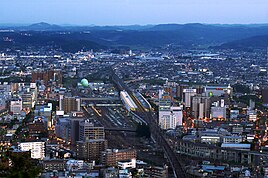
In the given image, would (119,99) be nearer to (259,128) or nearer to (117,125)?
(117,125)

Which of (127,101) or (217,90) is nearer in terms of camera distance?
(127,101)

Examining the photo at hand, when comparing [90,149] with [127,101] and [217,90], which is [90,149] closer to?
[127,101]

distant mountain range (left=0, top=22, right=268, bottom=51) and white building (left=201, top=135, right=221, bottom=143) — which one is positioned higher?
white building (left=201, top=135, right=221, bottom=143)

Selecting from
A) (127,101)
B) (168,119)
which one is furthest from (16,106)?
(168,119)

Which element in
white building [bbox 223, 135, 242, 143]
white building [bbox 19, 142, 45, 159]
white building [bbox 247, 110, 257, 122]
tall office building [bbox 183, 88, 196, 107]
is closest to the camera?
white building [bbox 19, 142, 45, 159]

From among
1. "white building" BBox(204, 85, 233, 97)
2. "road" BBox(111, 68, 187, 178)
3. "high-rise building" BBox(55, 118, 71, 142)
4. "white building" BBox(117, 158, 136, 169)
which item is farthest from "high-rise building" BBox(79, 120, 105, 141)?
"white building" BBox(204, 85, 233, 97)

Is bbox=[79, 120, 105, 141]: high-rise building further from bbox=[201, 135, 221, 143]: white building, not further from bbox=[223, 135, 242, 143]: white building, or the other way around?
bbox=[223, 135, 242, 143]: white building

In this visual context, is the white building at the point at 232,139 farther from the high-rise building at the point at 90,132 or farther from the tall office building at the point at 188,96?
the tall office building at the point at 188,96

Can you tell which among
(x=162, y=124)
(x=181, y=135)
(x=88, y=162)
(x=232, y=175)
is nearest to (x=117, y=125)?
(x=162, y=124)

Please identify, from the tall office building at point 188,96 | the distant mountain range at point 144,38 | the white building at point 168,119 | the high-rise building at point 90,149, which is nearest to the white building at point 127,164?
the high-rise building at point 90,149

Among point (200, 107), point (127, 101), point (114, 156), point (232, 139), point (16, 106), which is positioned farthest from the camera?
point (127, 101)
